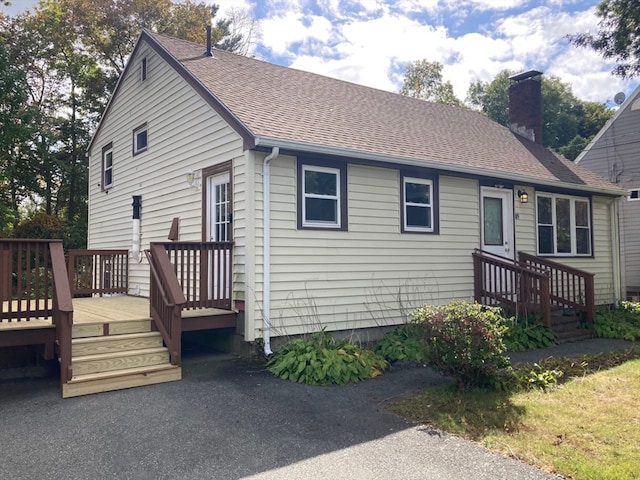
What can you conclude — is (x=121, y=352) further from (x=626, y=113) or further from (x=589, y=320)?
(x=626, y=113)

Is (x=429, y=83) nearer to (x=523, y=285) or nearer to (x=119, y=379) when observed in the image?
(x=523, y=285)

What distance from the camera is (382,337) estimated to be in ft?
26.1

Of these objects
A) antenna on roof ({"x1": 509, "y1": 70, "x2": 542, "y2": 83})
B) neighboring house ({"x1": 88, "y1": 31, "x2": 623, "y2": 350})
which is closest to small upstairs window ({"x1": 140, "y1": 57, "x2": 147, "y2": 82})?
neighboring house ({"x1": 88, "y1": 31, "x2": 623, "y2": 350})

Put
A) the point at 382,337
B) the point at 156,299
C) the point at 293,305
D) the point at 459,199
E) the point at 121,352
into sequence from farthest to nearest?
the point at 459,199, the point at 382,337, the point at 293,305, the point at 156,299, the point at 121,352

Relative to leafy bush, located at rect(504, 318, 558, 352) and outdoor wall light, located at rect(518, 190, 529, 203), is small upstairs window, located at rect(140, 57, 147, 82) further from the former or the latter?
leafy bush, located at rect(504, 318, 558, 352)

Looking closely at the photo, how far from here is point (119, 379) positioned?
5422mm

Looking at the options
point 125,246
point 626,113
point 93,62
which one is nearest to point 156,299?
point 125,246

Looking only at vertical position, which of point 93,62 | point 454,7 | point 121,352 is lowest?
point 121,352

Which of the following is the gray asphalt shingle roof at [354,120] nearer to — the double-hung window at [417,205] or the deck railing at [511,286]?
the double-hung window at [417,205]

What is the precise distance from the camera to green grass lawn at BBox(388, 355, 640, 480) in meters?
3.58

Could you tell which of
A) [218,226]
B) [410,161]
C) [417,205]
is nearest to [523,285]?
[417,205]

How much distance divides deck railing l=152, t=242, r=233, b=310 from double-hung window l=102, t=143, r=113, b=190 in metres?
6.12

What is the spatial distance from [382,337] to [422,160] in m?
3.07

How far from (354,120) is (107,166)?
671 centimetres
